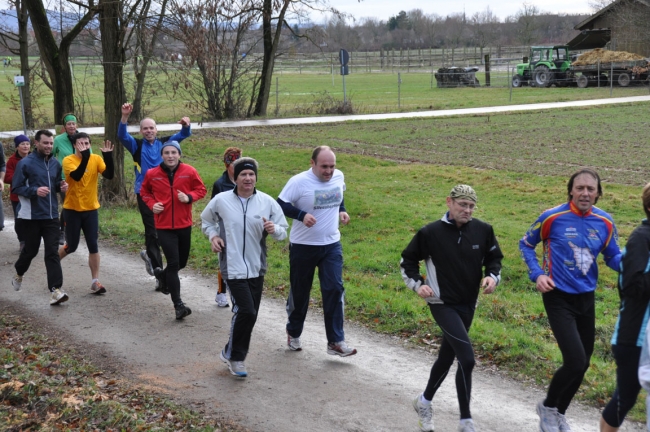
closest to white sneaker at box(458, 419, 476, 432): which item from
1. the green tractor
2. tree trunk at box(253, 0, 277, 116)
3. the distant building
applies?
tree trunk at box(253, 0, 277, 116)

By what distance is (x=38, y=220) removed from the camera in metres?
8.84

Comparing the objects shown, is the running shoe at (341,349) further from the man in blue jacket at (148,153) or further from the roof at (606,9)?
the roof at (606,9)

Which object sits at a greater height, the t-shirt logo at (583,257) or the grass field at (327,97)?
the grass field at (327,97)

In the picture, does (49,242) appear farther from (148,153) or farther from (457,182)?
(457,182)

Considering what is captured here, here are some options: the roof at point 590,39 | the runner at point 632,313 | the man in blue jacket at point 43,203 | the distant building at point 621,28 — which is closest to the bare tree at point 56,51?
the man in blue jacket at point 43,203

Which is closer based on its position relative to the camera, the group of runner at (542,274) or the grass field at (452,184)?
the group of runner at (542,274)

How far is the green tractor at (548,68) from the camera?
47.3m

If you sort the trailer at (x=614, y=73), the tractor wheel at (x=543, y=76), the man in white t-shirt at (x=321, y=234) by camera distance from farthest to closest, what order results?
the tractor wheel at (x=543, y=76)
the trailer at (x=614, y=73)
the man in white t-shirt at (x=321, y=234)

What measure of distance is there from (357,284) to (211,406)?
3.74 metres

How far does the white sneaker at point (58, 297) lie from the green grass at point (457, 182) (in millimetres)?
2158

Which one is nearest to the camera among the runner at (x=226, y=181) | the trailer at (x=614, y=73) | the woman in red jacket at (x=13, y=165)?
the runner at (x=226, y=181)

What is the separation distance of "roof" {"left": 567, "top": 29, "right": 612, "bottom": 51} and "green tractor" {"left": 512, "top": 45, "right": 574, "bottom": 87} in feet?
35.0

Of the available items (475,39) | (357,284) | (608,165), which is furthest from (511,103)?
(475,39)

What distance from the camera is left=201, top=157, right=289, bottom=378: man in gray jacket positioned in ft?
21.4
